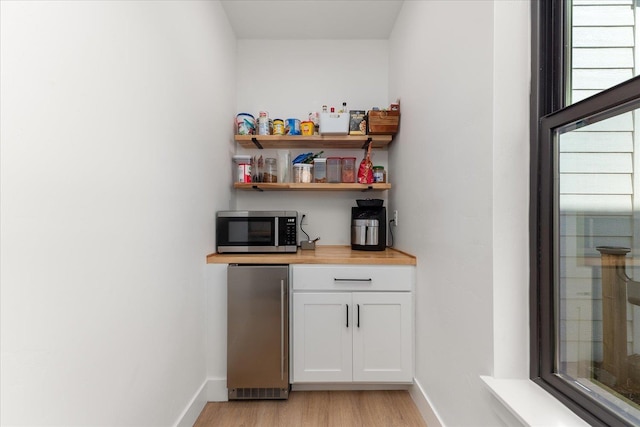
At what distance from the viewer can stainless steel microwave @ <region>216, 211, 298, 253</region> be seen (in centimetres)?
214

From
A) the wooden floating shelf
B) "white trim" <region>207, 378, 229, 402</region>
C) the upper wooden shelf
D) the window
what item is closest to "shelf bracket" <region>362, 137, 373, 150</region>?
the upper wooden shelf

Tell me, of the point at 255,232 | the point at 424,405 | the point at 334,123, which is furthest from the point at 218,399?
the point at 334,123

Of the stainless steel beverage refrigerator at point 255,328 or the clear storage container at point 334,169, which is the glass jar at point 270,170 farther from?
the stainless steel beverage refrigerator at point 255,328

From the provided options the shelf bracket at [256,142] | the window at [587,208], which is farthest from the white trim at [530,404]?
the shelf bracket at [256,142]

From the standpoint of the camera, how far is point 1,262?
71 cm

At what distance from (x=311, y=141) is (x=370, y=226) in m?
0.82

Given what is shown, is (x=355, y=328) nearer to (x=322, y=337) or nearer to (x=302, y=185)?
(x=322, y=337)

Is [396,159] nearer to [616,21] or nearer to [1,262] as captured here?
[616,21]

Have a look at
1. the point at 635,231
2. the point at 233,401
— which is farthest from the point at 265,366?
the point at 635,231

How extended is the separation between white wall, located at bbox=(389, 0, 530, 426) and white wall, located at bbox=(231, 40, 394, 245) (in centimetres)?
84

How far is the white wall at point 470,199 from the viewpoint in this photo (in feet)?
3.64

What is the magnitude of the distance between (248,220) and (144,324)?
1007mm

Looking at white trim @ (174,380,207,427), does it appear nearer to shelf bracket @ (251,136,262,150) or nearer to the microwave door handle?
the microwave door handle

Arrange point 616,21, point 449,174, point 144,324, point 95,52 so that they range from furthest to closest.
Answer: point 449,174 → point 144,324 → point 95,52 → point 616,21
